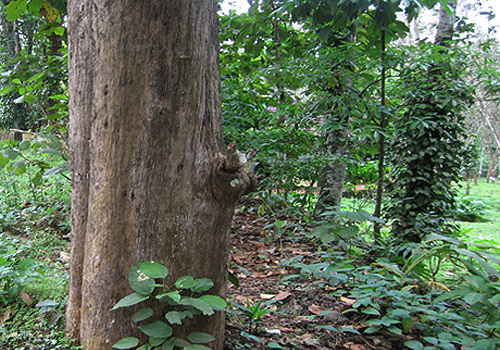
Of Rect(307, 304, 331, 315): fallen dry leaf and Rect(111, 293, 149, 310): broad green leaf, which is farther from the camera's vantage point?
Rect(307, 304, 331, 315): fallen dry leaf

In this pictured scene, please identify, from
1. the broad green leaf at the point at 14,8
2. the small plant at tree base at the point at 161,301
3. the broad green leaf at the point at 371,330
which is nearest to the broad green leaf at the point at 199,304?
the small plant at tree base at the point at 161,301

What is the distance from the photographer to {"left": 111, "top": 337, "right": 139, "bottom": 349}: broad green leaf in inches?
51.8

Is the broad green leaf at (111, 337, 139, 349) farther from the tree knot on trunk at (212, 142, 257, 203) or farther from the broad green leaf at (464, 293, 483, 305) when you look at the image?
the broad green leaf at (464, 293, 483, 305)

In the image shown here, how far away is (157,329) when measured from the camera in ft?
4.38

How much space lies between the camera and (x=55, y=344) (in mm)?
1527

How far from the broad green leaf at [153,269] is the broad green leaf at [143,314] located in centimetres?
16

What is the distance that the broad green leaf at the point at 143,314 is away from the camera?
133 centimetres

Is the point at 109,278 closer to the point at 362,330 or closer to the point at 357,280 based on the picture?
the point at 362,330

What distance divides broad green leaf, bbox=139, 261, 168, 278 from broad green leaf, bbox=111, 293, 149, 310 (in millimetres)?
85

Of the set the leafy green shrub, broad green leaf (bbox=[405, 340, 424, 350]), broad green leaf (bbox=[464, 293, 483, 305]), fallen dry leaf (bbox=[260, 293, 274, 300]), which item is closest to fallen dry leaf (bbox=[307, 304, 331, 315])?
fallen dry leaf (bbox=[260, 293, 274, 300])

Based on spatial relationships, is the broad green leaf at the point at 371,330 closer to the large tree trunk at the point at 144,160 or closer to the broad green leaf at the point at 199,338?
the large tree trunk at the point at 144,160

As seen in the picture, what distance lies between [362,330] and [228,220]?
47.2 inches

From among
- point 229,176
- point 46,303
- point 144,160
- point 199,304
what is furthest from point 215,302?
point 46,303

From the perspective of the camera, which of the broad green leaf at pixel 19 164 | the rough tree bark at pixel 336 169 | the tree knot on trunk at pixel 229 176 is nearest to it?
the tree knot on trunk at pixel 229 176
